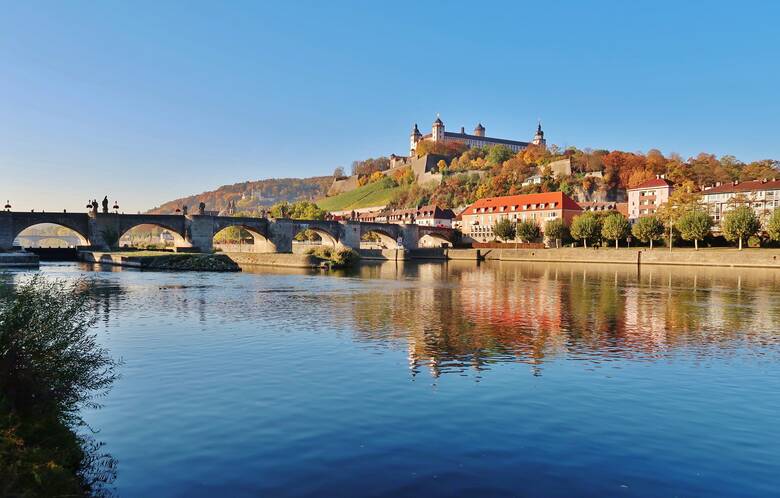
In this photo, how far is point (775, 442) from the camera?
1115cm

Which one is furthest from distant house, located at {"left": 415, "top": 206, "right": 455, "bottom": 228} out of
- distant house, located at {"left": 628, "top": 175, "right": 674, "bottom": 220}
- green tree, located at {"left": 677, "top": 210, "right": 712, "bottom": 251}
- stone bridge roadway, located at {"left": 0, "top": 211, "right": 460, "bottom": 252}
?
green tree, located at {"left": 677, "top": 210, "right": 712, "bottom": 251}

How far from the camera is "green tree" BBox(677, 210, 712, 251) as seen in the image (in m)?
80.9

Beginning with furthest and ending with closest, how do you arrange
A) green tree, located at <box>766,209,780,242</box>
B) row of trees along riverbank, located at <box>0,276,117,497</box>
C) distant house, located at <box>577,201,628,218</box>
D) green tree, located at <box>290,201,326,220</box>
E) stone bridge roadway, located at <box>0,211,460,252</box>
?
green tree, located at <box>290,201,326,220</box>
distant house, located at <box>577,201,628,218</box>
stone bridge roadway, located at <box>0,211,460,252</box>
green tree, located at <box>766,209,780,242</box>
row of trees along riverbank, located at <box>0,276,117,497</box>

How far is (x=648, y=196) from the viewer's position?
387 ft

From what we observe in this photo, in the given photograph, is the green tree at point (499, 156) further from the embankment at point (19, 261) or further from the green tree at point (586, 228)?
the embankment at point (19, 261)

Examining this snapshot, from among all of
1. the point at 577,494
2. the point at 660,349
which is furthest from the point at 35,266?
the point at 577,494

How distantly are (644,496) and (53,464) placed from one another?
8.00 m

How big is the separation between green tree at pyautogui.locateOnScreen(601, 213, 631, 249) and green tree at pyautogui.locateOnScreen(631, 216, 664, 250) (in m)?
1.54

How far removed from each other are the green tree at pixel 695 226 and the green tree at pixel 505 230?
32307 mm

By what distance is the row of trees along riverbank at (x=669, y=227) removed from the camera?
7850 cm

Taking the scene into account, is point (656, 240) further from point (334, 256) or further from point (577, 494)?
point (577, 494)

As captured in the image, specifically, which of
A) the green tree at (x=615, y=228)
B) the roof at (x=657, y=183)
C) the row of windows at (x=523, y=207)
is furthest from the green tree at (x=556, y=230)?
the roof at (x=657, y=183)

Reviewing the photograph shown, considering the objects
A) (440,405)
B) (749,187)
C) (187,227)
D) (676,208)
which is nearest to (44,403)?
(440,405)

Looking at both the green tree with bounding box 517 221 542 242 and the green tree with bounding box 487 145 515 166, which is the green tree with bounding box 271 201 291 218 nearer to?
the green tree with bounding box 517 221 542 242
